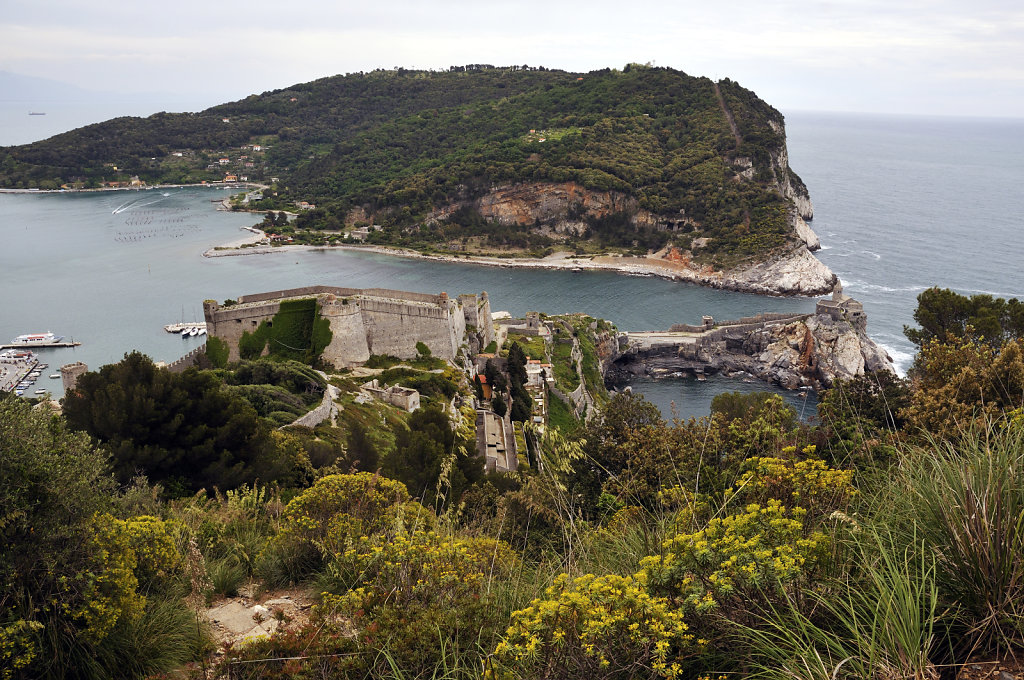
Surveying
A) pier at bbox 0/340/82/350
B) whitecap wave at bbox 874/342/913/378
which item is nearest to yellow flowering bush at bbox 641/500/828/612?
whitecap wave at bbox 874/342/913/378

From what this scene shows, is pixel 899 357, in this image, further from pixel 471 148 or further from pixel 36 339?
pixel 471 148

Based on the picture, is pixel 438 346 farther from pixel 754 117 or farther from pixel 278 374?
pixel 754 117

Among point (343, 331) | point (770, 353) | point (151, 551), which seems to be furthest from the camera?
point (770, 353)

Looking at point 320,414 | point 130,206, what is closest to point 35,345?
point 320,414

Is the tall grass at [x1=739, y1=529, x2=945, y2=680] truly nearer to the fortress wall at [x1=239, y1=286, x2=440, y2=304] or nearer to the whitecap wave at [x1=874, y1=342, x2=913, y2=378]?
the fortress wall at [x1=239, y1=286, x2=440, y2=304]

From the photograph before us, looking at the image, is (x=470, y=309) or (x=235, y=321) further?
(x=470, y=309)

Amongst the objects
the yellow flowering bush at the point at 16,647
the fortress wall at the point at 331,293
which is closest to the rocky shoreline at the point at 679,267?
the fortress wall at the point at 331,293

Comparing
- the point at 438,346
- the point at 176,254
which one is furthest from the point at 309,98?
the point at 438,346
